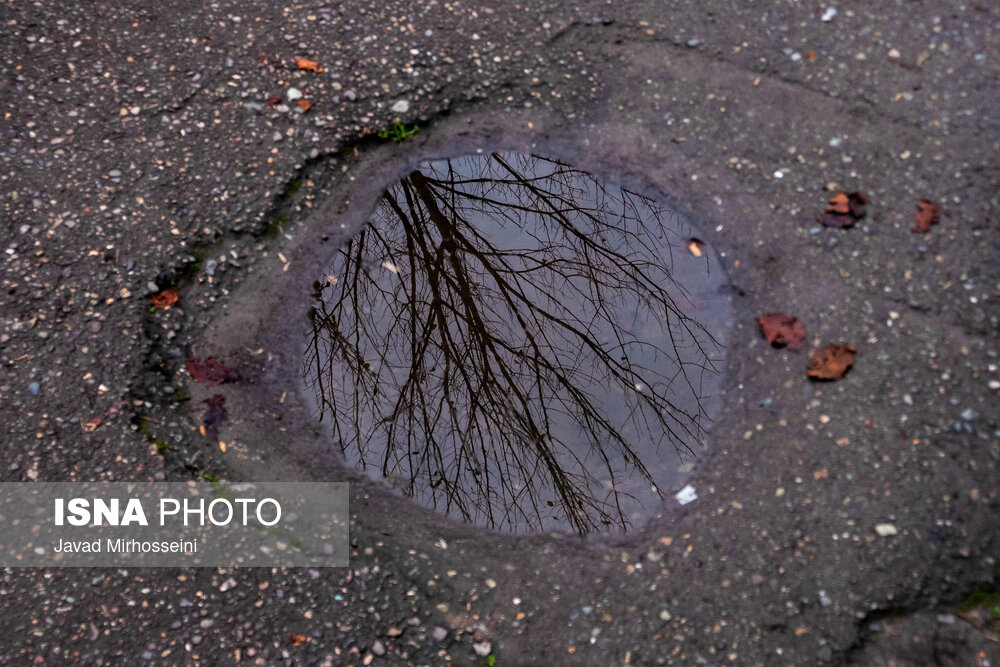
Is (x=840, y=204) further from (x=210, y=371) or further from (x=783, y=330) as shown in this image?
(x=210, y=371)

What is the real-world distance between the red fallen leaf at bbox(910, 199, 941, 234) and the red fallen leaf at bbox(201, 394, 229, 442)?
2.75 meters

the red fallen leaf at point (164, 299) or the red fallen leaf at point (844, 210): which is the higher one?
the red fallen leaf at point (164, 299)

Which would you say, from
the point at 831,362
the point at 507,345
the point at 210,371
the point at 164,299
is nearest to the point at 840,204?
the point at 831,362

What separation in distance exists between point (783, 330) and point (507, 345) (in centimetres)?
104

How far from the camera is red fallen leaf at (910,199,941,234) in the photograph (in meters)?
2.94

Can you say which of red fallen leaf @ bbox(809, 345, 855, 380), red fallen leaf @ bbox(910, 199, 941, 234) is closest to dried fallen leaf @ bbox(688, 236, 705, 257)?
red fallen leaf @ bbox(809, 345, 855, 380)

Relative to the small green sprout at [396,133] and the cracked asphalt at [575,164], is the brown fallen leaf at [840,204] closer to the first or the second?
A: the cracked asphalt at [575,164]

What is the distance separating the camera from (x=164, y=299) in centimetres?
277

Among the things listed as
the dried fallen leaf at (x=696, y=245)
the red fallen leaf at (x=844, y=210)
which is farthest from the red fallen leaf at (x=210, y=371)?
the red fallen leaf at (x=844, y=210)

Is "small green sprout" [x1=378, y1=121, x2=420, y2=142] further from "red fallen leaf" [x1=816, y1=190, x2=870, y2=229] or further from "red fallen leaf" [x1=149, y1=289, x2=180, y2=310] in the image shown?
"red fallen leaf" [x1=816, y1=190, x2=870, y2=229]

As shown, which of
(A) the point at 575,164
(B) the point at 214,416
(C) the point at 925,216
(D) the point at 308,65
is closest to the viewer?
(B) the point at 214,416

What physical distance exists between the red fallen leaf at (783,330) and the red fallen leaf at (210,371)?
6.51ft

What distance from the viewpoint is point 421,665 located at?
7.17 feet

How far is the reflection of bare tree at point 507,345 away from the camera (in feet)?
8.44
